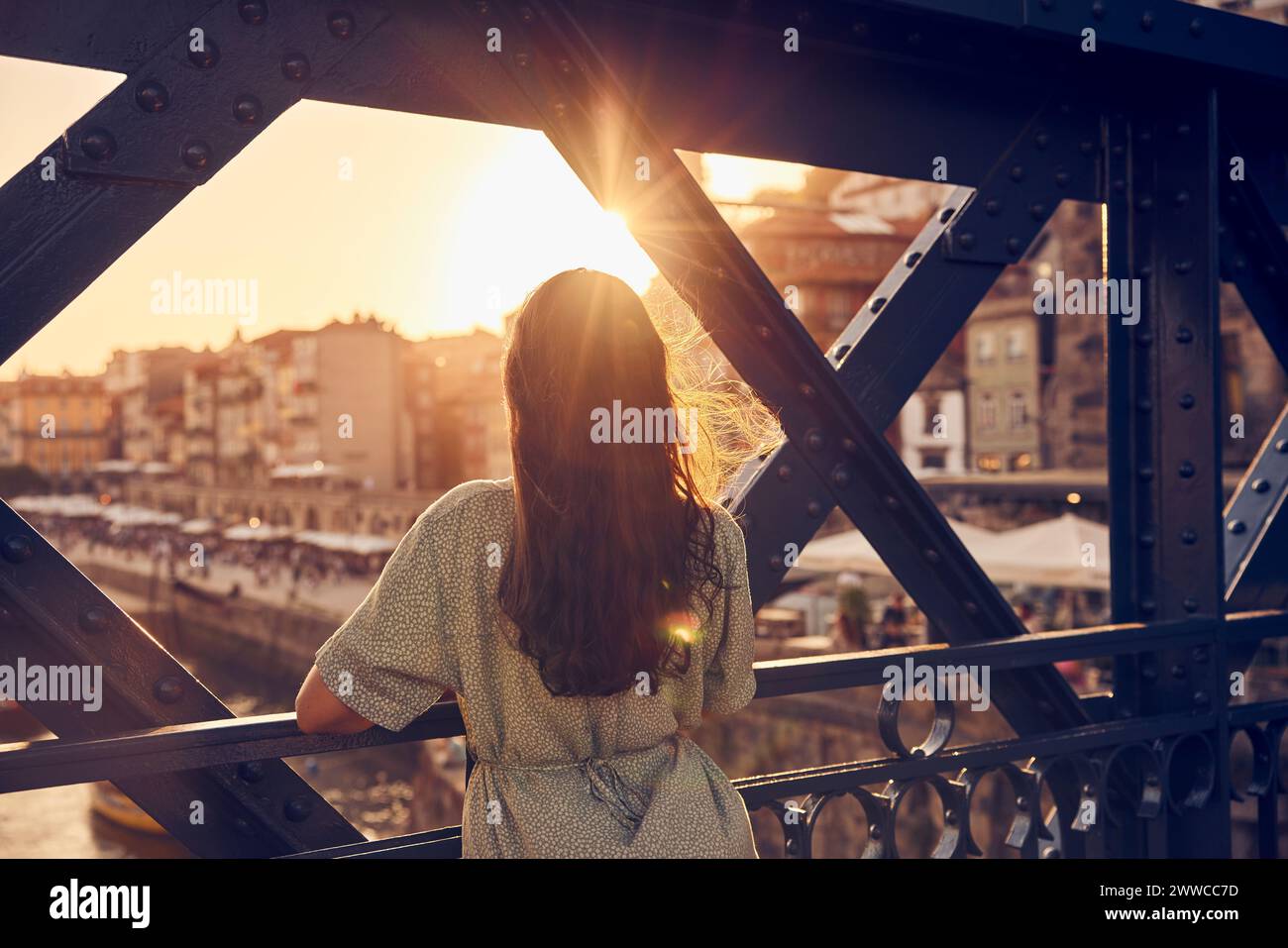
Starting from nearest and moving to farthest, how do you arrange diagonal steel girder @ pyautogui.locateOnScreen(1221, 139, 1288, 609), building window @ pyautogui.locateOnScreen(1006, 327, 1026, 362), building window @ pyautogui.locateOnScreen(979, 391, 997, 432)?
diagonal steel girder @ pyautogui.locateOnScreen(1221, 139, 1288, 609) → building window @ pyautogui.locateOnScreen(1006, 327, 1026, 362) → building window @ pyautogui.locateOnScreen(979, 391, 997, 432)

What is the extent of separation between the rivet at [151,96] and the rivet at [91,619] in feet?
2.46

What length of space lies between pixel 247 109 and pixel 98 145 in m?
0.24

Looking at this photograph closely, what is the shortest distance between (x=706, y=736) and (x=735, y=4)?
991 inches

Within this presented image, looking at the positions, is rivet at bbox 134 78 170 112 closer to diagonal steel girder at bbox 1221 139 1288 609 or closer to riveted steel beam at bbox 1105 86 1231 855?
riveted steel beam at bbox 1105 86 1231 855

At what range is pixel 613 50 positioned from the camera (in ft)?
7.88

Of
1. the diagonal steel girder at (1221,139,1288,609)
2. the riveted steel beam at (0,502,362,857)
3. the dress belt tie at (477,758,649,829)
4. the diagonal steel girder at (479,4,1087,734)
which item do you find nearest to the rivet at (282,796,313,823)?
the riveted steel beam at (0,502,362,857)

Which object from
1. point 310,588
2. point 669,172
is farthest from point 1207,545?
point 310,588

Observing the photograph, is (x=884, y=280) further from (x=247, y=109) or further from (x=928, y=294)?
(x=247, y=109)

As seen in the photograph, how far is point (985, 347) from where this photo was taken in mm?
44094

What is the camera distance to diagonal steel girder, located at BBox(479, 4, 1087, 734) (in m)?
2.25

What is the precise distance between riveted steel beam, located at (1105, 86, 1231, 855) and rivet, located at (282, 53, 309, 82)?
1968 millimetres

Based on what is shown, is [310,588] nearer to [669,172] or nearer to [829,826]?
[829,826]

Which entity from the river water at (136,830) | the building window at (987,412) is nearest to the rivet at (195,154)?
the river water at (136,830)

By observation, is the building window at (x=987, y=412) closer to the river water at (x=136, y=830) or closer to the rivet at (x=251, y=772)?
the river water at (x=136, y=830)
